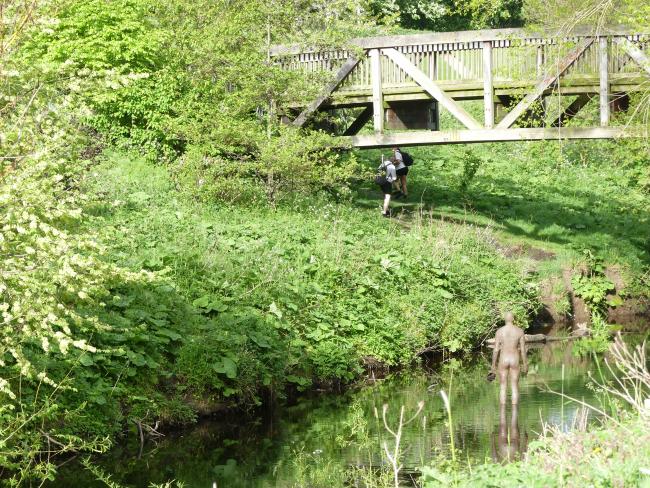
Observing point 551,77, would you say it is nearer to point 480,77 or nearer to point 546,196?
point 480,77

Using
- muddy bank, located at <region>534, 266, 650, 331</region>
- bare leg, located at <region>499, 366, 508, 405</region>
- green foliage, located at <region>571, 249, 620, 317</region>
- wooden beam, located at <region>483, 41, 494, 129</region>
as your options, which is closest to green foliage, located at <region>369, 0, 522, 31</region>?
wooden beam, located at <region>483, 41, 494, 129</region>

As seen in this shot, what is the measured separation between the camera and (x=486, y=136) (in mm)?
22656

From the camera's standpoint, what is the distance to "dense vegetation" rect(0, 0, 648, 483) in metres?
10.1

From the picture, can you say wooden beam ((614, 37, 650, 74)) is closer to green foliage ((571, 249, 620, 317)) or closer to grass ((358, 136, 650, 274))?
grass ((358, 136, 650, 274))

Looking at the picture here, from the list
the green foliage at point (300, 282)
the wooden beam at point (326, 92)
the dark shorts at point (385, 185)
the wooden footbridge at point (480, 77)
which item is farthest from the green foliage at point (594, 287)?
the wooden beam at point (326, 92)

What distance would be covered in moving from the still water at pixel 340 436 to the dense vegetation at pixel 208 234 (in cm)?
49

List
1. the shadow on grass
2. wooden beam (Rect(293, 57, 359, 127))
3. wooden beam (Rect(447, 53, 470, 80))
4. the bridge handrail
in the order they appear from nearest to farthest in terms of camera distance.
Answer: the bridge handrail → wooden beam (Rect(447, 53, 470, 80)) → wooden beam (Rect(293, 57, 359, 127)) → the shadow on grass

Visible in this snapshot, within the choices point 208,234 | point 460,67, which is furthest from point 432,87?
point 208,234

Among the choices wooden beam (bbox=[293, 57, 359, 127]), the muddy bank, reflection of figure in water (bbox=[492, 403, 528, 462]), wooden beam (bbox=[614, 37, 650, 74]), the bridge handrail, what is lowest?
the muddy bank

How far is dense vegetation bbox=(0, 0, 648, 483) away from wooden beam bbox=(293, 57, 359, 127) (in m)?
0.34

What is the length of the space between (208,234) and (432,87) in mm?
6386

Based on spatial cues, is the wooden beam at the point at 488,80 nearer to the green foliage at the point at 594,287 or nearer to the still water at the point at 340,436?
the green foliage at the point at 594,287

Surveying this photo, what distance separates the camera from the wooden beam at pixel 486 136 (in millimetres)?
21844

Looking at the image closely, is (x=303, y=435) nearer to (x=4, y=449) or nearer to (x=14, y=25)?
(x=4, y=449)
